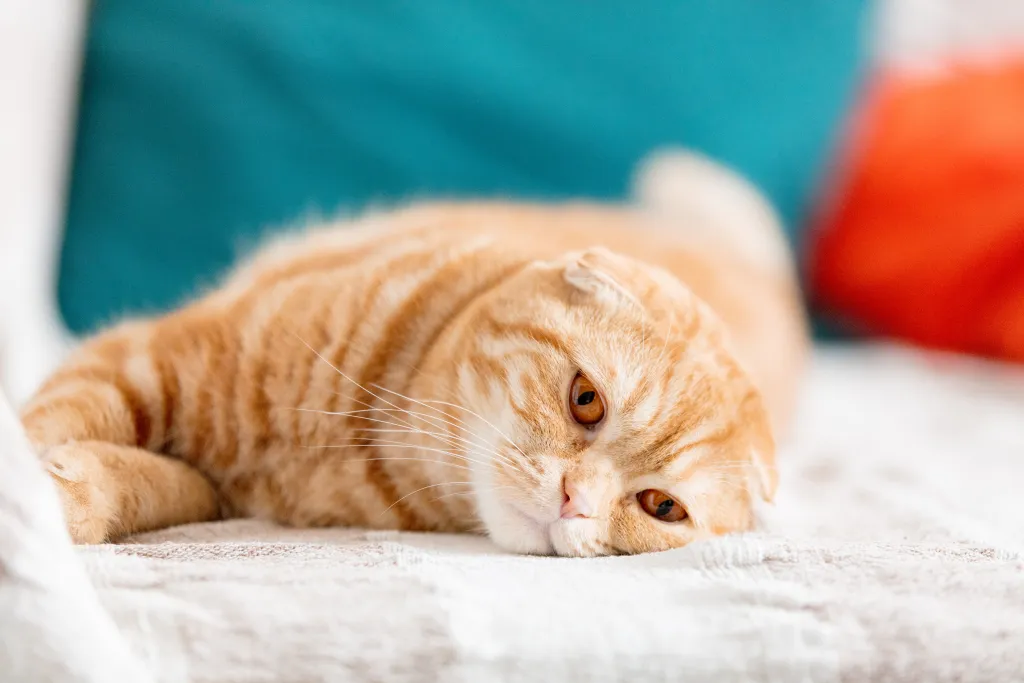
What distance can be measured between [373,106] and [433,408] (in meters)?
1.35

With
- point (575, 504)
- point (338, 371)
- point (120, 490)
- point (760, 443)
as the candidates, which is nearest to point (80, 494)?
point (120, 490)

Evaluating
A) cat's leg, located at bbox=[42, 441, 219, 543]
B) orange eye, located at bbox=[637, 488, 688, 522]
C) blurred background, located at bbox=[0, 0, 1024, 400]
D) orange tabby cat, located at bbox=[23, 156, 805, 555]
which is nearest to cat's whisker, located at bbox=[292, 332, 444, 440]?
orange tabby cat, located at bbox=[23, 156, 805, 555]

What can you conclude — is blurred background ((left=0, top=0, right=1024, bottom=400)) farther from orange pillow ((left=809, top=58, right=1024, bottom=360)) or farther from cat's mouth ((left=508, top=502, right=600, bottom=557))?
cat's mouth ((left=508, top=502, right=600, bottom=557))

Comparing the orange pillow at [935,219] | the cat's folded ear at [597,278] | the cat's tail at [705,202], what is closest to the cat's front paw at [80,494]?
the cat's folded ear at [597,278]

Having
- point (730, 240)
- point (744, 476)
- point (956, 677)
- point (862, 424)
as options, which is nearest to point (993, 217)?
point (730, 240)

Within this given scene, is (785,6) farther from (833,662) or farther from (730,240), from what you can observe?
(833,662)

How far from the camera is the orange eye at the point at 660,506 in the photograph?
1255 millimetres

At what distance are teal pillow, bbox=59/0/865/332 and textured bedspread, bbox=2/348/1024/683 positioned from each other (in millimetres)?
1320

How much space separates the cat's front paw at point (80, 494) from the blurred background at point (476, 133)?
0.63 metres

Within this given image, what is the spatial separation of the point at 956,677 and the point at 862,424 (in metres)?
1.16

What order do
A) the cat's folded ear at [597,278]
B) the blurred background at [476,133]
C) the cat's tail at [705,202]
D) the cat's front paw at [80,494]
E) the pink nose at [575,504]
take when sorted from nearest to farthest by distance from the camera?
the cat's front paw at [80,494] < the pink nose at [575,504] < the cat's folded ear at [597,278] < the blurred background at [476,133] < the cat's tail at [705,202]

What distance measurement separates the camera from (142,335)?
146cm

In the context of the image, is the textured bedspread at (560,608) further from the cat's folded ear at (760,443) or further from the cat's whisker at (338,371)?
the cat's whisker at (338,371)

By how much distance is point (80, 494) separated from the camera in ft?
3.56
